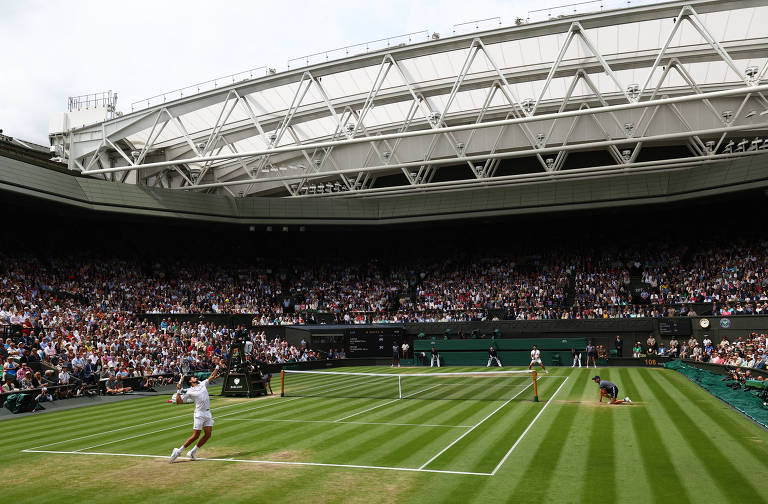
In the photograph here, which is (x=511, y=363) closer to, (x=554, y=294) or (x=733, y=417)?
(x=554, y=294)

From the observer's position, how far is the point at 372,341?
45.4 metres

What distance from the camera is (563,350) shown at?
40375mm

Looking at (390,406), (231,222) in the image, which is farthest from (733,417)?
(231,222)

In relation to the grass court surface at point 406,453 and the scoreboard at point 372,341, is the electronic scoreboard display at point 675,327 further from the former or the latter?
the grass court surface at point 406,453

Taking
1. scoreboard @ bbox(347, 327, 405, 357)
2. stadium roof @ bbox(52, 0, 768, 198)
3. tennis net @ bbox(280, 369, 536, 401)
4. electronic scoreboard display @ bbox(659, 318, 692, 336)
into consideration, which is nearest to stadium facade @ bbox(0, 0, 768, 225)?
stadium roof @ bbox(52, 0, 768, 198)

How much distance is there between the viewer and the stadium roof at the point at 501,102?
104 feet

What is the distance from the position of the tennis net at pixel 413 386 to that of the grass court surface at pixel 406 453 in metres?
1.64

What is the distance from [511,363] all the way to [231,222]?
Answer: 82.0 feet

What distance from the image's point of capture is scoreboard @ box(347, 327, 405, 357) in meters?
45.2

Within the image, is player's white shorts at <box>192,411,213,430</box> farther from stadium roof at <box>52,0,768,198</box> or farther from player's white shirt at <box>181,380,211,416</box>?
stadium roof at <box>52,0,768,198</box>

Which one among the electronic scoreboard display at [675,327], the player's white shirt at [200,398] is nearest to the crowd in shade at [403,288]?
the electronic scoreboard display at [675,327]

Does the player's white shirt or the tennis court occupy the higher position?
the player's white shirt

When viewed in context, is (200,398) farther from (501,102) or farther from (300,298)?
(300,298)

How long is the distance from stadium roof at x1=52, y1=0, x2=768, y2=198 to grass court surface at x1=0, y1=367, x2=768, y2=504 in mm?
16248
